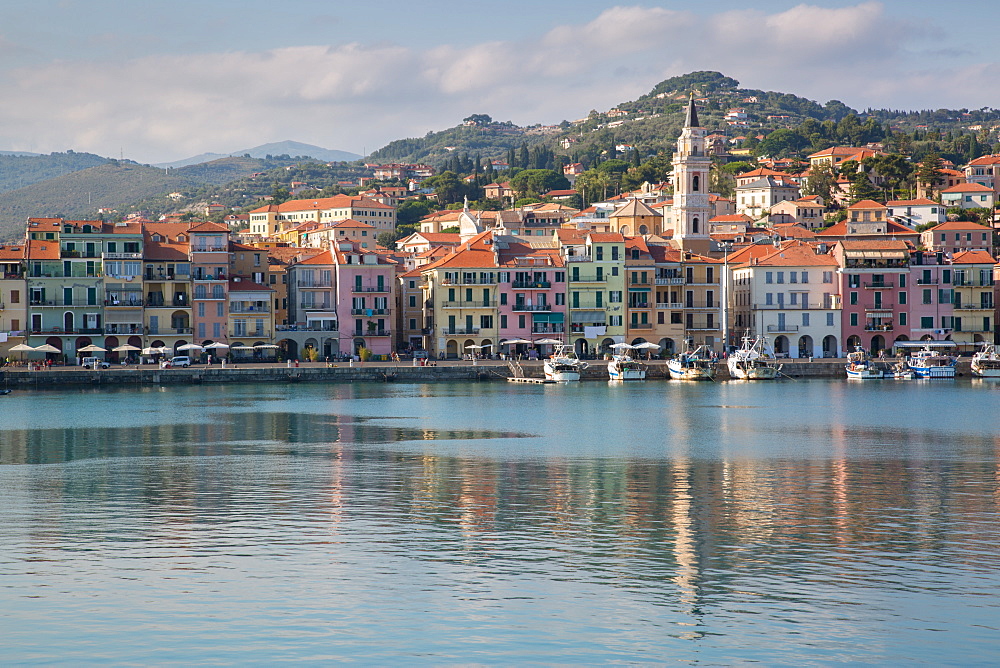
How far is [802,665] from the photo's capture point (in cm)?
1839

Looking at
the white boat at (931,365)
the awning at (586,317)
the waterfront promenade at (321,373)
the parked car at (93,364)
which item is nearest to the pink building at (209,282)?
the waterfront promenade at (321,373)

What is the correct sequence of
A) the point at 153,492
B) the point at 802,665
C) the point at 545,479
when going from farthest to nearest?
the point at 545,479, the point at 153,492, the point at 802,665

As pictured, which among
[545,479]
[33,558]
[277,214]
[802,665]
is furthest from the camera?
[277,214]

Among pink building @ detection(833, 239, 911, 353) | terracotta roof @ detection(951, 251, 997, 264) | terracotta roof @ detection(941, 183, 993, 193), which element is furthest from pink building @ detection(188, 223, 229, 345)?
terracotta roof @ detection(941, 183, 993, 193)

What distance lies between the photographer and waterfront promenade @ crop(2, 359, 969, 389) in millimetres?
78562

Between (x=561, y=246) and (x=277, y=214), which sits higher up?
(x=277, y=214)

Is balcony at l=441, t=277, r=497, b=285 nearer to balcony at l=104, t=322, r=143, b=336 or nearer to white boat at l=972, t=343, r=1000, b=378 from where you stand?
balcony at l=104, t=322, r=143, b=336

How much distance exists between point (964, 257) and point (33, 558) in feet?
276

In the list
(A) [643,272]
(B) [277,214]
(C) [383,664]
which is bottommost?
A: (C) [383,664]

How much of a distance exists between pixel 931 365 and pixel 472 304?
31.8m

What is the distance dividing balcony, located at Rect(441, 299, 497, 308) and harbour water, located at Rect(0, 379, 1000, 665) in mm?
39324

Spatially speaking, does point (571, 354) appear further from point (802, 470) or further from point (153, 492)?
point (153, 492)

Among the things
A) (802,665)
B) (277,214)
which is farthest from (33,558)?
(277,214)

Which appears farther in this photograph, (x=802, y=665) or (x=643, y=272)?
(x=643, y=272)
